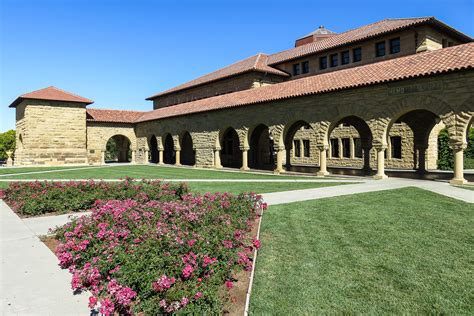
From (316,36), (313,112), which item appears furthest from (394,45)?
(316,36)

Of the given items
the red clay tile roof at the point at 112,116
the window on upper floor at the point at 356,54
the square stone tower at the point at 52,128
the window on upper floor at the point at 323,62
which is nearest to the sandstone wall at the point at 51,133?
the square stone tower at the point at 52,128

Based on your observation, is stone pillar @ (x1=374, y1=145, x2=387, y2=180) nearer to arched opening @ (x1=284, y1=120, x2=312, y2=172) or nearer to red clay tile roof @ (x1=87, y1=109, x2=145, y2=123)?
arched opening @ (x1=284, y1=120, x2=312, y2=172)

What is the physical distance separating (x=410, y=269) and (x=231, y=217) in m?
3.43

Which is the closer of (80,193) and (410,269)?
(410,269)

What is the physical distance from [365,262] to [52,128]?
38035mm

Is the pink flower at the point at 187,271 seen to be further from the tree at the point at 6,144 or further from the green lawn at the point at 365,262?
the tree at the point at 6,144

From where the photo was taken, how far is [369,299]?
380cm

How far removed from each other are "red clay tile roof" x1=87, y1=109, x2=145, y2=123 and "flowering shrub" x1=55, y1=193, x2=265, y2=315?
115ft

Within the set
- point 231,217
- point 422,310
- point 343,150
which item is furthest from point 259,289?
point 343,150

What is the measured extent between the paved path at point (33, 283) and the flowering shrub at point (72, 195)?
3.06 m

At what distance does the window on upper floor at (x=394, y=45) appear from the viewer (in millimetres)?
24750

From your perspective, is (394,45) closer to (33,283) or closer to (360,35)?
(360,35)

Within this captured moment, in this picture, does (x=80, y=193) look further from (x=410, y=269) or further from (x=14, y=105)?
(x=14, y=105)

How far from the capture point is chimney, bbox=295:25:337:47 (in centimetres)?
4153
